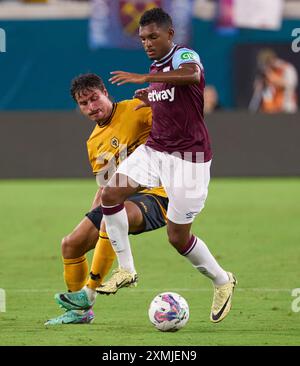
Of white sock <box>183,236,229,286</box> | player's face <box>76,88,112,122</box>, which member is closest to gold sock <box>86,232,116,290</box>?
white sock <box>183,236,229,286</box>

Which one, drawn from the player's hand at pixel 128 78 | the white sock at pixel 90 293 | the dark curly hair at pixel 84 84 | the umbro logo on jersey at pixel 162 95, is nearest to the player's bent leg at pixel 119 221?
the white sock at pixel 90 293

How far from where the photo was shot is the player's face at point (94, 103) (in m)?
9.10

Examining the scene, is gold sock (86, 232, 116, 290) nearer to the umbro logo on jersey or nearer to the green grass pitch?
the green grass pitch

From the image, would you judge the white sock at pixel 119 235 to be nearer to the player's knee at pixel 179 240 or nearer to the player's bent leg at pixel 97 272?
the player's bent leg at pixel 97 272

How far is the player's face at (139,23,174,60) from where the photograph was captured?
8758 mm

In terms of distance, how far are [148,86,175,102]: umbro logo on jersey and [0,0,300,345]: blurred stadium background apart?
1743 mm

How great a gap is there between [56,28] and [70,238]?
61.6 feet

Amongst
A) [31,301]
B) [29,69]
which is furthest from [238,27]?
[31,301]

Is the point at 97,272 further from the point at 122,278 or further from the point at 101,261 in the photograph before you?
the point at 122,278

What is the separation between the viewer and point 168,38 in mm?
8812

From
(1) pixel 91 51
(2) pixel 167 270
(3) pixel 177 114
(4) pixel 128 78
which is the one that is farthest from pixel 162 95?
(1) pixel 91 51

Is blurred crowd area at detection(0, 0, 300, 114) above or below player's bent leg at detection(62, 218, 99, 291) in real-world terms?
below

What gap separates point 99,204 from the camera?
9297 millimetres

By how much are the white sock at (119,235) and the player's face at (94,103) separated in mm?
865
